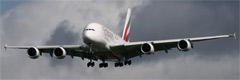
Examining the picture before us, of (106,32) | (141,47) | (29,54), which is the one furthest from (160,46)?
(29,54)

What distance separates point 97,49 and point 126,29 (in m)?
19.3

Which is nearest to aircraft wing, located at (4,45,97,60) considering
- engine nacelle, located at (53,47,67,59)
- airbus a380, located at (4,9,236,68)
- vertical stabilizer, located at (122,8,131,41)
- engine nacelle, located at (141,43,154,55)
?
airbus a380, located at (4,9,236,68)

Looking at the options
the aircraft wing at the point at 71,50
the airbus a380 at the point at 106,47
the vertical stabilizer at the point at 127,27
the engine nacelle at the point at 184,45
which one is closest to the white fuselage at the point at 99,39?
the airbus a380 at the point at 106,47

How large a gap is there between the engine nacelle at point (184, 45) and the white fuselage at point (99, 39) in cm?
705

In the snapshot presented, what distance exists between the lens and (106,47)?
52906 mm

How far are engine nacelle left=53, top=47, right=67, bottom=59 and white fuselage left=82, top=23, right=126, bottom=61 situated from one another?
3.40 m

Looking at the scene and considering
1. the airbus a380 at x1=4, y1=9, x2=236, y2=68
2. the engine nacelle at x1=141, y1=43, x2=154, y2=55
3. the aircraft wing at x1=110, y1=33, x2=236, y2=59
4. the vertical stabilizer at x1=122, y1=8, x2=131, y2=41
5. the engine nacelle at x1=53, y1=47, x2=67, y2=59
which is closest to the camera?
the airbus a380 at x1=4, y1=9, x2=236, y2=68

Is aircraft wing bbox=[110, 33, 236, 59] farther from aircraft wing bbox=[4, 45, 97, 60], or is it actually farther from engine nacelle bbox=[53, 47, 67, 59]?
engine nacelle bbox=[53, 47, 67, 59]

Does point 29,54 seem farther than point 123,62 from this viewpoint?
No

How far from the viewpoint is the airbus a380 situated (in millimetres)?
51406

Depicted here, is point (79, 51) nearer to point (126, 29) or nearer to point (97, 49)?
point (97, 49)

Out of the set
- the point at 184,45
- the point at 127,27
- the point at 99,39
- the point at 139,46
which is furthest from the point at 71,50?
the point at 127,27

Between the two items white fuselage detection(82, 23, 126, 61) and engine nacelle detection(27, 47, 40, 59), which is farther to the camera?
engine nacelle detection(27, 47, 40, 59)

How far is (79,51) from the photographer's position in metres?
56.6
